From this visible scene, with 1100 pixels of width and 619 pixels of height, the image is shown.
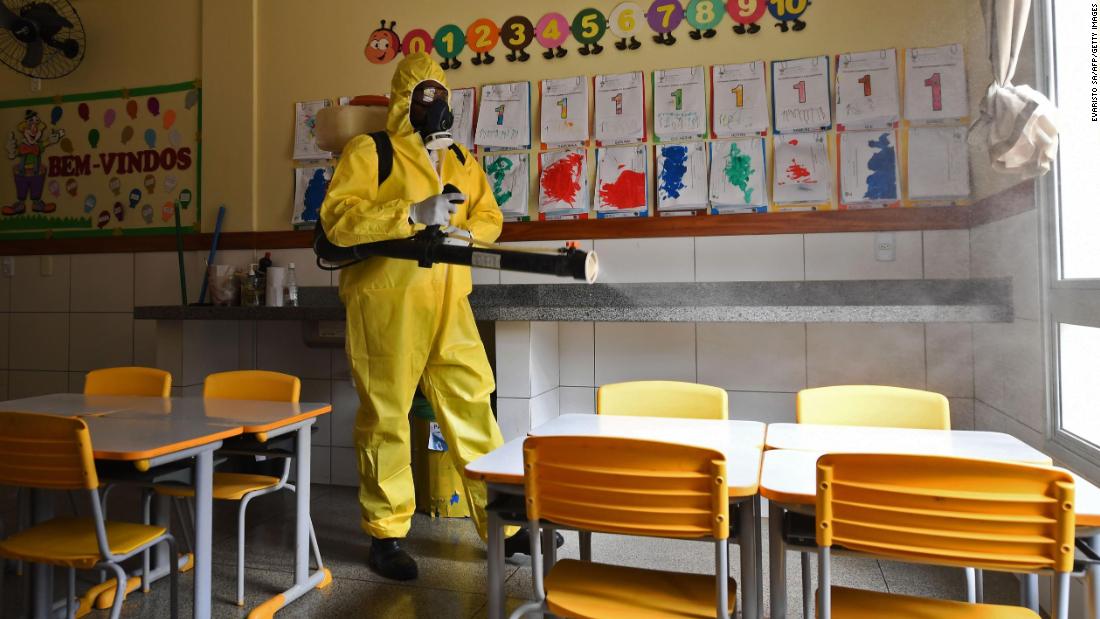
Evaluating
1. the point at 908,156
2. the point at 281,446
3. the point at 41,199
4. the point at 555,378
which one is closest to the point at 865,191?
the point at 908,156

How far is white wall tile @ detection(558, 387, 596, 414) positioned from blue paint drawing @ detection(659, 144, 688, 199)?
3.24 ft

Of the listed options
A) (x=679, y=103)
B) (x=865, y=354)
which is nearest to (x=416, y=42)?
(x=679, y=103)

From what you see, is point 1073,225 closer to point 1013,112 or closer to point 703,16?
point 1013,112

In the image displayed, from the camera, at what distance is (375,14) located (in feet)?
12.2

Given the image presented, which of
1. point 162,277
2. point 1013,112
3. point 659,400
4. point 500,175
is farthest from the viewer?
point 162,277

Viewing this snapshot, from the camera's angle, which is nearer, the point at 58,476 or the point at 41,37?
the point at 58,476

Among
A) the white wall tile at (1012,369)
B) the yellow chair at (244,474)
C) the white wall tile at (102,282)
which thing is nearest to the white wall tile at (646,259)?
the white wall tile at (1012,369)

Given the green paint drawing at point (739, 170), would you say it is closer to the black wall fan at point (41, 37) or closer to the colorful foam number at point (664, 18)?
the colorful foam number at point (664, 18)

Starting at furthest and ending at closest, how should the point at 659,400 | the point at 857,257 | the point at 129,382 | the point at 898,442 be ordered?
the point at 857,257 → the point at 129,382 → the point at 659,400 → the point at 898,442

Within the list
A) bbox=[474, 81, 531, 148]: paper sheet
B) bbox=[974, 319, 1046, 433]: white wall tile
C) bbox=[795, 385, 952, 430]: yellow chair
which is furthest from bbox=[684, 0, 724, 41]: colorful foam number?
bbox=[795, 385, 952, 430]: yellow chair

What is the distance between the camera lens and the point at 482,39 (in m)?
3.54

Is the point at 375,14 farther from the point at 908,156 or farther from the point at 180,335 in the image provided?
the point at 908,156

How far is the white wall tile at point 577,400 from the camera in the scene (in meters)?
3.37

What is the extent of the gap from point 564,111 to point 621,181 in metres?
0.44
